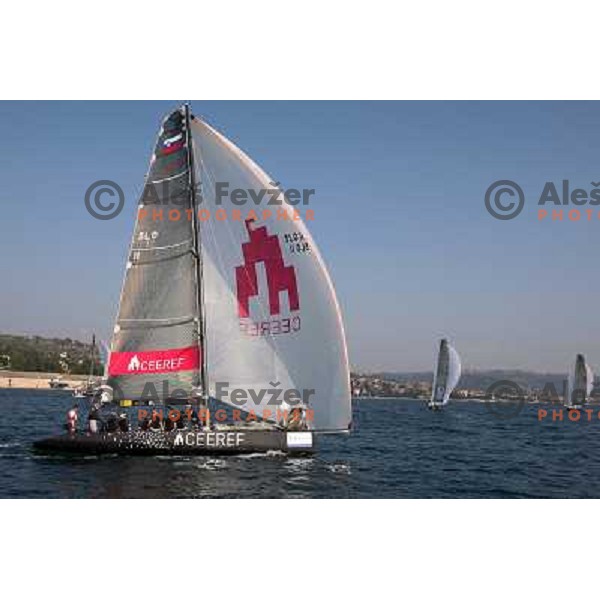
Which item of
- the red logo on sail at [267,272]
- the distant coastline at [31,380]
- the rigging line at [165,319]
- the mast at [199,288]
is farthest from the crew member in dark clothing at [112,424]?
the distant coastline at [31,380]

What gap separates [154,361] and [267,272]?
5.58 metres

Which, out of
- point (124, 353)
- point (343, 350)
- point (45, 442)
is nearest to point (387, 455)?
point (343, 350)

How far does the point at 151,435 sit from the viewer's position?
2508cm

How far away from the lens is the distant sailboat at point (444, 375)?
3494 inches

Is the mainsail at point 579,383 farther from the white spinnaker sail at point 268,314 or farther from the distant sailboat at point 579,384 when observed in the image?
the white spinnaker sail at point 268,314

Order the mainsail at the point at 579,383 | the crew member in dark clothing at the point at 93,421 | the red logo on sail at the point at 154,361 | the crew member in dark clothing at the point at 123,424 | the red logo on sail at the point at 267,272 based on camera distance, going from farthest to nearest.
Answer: the mainsail at the point at 579,383 → the red logo on sail at the point at 154,361 → the crew member in dark clothing at the point at 93,421 → the crew member in dark clothing at the point at 123,424 → the red logo on sail at the point at 267,272

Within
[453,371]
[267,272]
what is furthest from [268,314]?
[453,371]

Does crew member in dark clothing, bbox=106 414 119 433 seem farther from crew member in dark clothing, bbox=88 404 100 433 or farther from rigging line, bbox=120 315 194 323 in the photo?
rigging line, bbox=120 315 194 323

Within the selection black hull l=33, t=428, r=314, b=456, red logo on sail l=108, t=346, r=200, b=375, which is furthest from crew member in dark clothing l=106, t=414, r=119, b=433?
red logo on sail l=108, t=346, r=200, b=375

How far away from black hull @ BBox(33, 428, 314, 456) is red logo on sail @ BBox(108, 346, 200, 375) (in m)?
2.70

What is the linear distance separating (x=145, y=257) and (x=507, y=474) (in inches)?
630

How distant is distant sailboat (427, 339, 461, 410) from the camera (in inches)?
3494

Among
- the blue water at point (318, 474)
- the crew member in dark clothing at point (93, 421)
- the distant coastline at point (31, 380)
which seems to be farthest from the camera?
the distant coastline at point (31, 380)

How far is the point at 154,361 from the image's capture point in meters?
27.0
